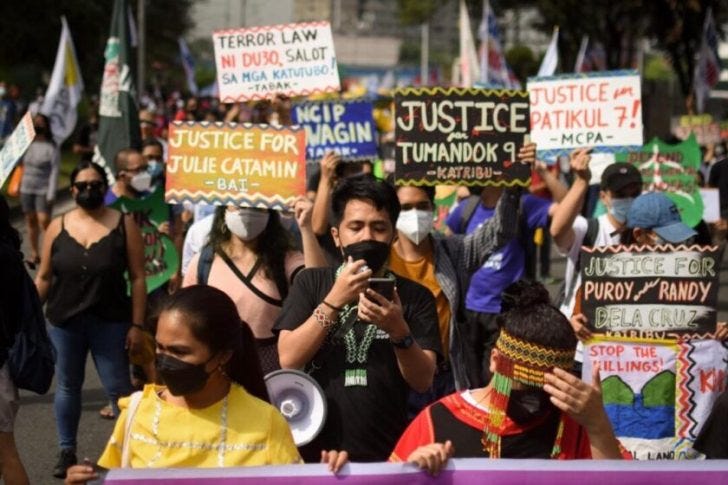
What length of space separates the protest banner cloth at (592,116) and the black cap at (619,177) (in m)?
0.45

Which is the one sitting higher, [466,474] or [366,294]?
[366,294]

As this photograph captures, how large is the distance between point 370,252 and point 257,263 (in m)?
1.58

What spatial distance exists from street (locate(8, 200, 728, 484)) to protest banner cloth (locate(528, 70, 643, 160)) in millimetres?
3020

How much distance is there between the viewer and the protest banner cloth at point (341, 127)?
9156 mm

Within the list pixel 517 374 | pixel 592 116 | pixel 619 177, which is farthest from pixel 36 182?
pixel 517 374

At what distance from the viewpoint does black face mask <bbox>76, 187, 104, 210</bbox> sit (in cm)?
690

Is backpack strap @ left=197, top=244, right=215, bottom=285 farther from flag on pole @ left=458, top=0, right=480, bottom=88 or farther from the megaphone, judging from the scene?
flag on pole @ left=458, top=0, right=480, bottom=88

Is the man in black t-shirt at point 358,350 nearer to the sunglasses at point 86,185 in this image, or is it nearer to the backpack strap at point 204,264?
the backpack strap at point 204,264

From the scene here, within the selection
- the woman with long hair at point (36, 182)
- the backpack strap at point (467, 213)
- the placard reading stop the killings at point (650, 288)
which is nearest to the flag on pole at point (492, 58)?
the woman with long hair at point (36, 182)

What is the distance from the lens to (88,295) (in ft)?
22.4

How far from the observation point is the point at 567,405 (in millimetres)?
3426

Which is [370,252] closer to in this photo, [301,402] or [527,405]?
[301,402]

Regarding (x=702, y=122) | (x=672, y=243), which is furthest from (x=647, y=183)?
(x=702, y=122)

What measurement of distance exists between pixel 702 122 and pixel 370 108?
1051cm
